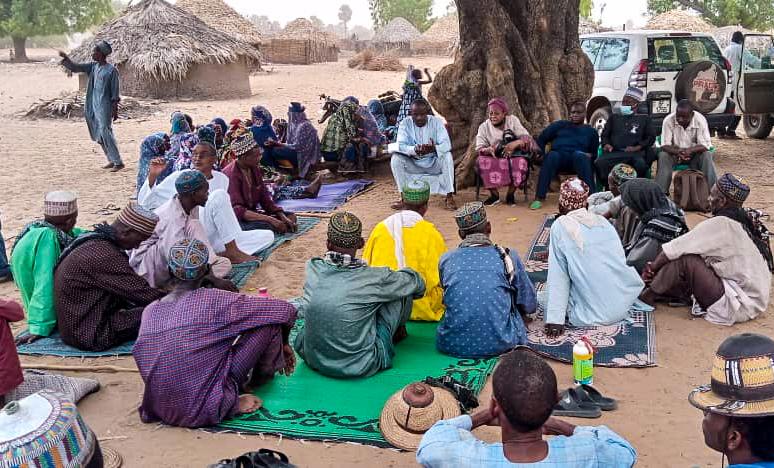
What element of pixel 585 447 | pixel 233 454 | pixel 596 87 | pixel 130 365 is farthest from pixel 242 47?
pixel 585 447

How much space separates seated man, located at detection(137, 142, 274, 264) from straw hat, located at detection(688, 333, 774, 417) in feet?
16.7

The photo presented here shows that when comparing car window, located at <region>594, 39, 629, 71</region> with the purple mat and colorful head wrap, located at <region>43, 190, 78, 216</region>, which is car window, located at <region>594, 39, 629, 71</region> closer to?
the purple mat

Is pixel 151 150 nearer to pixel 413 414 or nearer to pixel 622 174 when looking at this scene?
pixel 622 174

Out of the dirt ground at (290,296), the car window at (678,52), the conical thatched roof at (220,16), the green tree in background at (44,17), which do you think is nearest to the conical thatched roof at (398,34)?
the green tree in background at (44,17)

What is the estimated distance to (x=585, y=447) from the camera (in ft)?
7.93

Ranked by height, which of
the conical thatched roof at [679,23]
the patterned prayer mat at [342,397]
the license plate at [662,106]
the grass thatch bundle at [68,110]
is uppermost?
the conical thatched roof at [679,23]

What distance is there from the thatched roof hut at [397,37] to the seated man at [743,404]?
130ft

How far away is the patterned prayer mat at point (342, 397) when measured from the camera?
401 centimetres

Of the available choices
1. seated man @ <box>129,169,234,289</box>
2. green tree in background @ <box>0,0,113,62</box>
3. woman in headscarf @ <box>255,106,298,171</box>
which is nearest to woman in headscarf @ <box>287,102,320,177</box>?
woman in headscarf @ <box>255,106,298,171</box>

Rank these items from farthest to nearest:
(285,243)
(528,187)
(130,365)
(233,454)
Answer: (528,187)
(285,243)
(130,365)
(233,454)

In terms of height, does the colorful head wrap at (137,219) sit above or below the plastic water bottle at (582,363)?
above

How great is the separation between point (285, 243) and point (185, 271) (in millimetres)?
3710

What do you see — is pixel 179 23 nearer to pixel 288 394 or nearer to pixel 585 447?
pixel 288 394

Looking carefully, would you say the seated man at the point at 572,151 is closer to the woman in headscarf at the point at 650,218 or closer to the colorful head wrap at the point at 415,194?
the woman in headscarf at the point at 650,218
